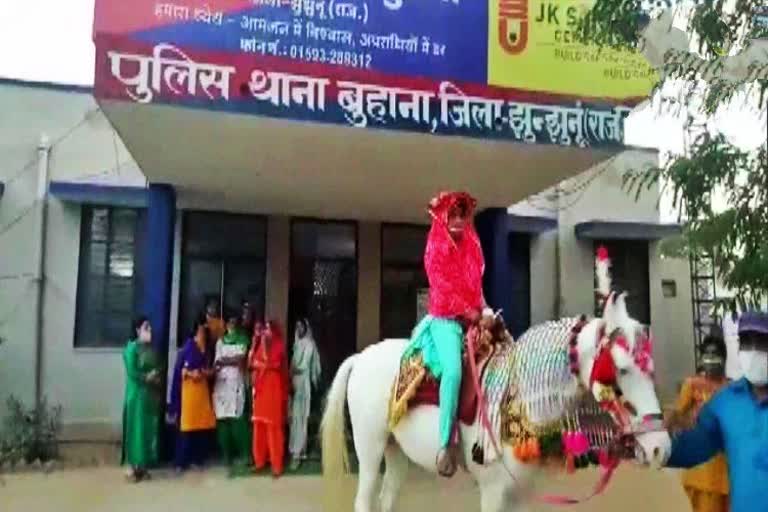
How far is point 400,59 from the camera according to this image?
630 centimetres

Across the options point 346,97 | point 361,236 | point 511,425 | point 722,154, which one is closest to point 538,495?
point 511,425

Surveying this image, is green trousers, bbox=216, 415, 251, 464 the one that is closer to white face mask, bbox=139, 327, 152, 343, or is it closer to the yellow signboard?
white face mask, bbox=139, 327, 152, 343

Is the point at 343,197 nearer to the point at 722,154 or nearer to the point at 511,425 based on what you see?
the point at 511,425

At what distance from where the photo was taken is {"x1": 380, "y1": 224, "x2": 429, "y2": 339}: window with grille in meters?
9.63

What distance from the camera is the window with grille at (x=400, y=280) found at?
31.6ft

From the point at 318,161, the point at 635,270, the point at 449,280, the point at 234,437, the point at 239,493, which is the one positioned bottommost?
the point at 239,493

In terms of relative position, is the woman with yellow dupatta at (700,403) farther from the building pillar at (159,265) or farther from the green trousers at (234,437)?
the building pillar at (159,265)

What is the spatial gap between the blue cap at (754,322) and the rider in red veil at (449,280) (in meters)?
1.41

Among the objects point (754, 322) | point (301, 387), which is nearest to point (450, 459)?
point (754, 322)

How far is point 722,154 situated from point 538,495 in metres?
1.98

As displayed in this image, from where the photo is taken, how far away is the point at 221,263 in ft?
30.1

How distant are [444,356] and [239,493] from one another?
347cm

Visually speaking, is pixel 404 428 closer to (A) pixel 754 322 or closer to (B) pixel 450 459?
(B) pixel 450 459

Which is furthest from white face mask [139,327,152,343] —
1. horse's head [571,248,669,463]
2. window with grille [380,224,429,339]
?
horse's head [571,248,669,463]
